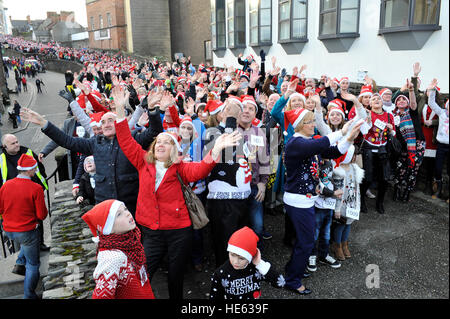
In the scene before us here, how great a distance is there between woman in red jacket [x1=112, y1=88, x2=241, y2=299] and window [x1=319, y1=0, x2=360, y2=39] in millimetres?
7803

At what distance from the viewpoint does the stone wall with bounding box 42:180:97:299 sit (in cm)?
353

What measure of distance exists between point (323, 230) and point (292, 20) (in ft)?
32.9

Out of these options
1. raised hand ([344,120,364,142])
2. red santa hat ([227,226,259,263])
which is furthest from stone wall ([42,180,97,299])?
raised hand ([344,120,364,142])

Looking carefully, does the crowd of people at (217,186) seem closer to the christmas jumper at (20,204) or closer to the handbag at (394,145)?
the christmas jumper at (20,204)

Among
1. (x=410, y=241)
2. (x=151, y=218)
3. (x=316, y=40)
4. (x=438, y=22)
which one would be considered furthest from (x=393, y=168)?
(x=316, y=40)

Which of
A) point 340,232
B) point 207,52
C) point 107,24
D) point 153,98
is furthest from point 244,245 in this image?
point 107,24

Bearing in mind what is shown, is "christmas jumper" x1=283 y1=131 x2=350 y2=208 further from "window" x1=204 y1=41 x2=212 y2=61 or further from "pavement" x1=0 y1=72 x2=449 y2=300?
"window" x1=204 y1=41 x2=212 y2=61

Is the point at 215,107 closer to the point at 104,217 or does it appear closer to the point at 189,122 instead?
the point at 189,122

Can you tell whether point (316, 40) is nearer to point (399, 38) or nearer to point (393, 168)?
point (399, 38)

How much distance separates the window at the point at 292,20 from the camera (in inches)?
469

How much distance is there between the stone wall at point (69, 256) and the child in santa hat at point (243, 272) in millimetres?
1470

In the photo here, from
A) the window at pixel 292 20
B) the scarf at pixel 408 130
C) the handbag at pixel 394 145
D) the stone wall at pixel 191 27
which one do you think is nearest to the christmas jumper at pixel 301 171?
the handbag at pixel 394 145

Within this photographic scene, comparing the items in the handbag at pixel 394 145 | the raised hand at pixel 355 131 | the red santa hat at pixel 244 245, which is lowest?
the red santa hat at pixel 244 245

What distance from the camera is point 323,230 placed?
4352mm
